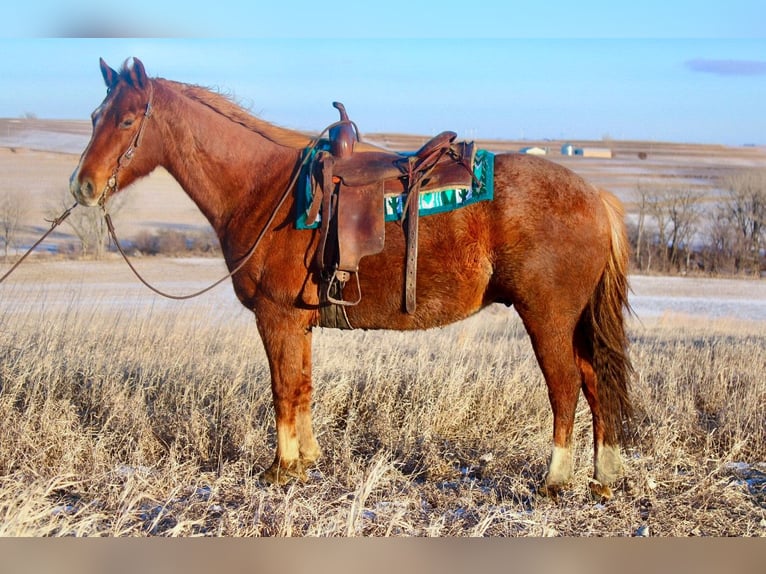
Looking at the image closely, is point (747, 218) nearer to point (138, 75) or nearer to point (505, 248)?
point (505, 248)

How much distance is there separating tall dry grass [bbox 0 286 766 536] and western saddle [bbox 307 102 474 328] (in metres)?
1.16

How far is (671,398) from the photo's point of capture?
5855 millimetres

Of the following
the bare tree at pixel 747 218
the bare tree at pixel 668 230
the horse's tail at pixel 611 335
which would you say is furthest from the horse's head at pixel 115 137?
the bare tree at pixel 747 218

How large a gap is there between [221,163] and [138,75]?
695mm

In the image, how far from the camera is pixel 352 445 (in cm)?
515

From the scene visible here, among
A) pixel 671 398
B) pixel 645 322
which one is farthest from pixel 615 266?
pixel 645 322

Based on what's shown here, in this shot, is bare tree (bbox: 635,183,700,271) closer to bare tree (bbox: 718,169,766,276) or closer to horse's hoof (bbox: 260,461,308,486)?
bare tree (bbox: 718,169,766,276)

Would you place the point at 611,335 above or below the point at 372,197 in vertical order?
below

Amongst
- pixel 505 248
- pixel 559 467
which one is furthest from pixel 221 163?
pixel 559 467

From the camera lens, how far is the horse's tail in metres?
4.37

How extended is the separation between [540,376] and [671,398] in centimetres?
105

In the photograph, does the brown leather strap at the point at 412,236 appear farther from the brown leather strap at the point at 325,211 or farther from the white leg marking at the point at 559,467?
the white leg marking at the point at 559,467

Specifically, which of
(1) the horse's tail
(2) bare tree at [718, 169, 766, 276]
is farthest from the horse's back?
(2) bare tree at [718, 169, 766, 276]

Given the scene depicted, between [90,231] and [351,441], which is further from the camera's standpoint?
[90,231]
